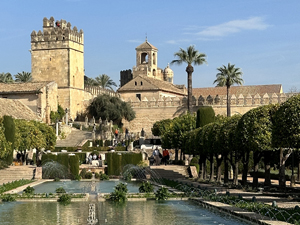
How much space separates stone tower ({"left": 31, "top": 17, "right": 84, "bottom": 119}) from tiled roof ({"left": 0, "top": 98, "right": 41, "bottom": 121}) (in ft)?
27.2

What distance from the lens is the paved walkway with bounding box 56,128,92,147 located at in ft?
151

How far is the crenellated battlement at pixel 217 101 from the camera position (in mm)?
58297

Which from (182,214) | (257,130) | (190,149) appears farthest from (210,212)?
(190,149)

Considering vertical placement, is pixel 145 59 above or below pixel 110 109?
above

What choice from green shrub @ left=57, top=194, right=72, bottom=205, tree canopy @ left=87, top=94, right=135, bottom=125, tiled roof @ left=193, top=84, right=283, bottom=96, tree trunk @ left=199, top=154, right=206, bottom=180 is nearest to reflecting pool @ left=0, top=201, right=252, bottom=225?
green shrub @ left=57, top=194, right=72, bottom=205

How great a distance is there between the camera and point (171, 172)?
98.4 feet

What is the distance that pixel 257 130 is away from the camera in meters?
21.5

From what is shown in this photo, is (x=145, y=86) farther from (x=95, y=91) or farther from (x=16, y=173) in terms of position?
(x=16, y=173)

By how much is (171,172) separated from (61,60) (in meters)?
32.4

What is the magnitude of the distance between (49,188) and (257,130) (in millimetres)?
7893

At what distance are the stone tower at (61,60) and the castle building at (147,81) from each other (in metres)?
6.90

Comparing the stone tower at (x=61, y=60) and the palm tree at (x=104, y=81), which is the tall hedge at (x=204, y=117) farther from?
the palm tree at (x=104, y=81)

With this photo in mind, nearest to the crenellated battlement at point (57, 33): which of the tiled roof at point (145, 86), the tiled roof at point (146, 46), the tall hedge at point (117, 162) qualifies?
the tiled roof at point (145, 86)

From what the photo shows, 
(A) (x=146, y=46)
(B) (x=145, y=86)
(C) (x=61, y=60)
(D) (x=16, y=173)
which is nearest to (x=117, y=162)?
(D) (x=16, y=173)
